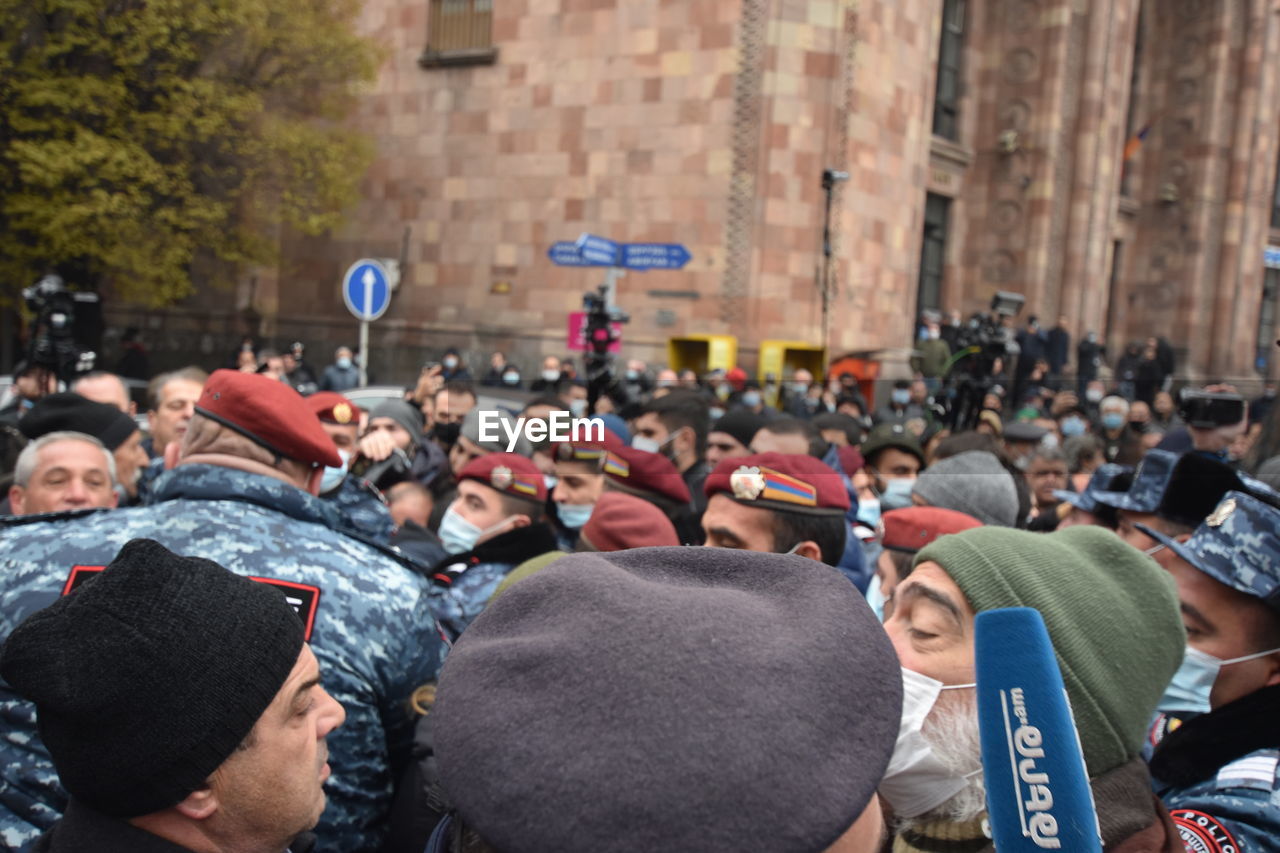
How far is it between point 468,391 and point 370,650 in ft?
16.5

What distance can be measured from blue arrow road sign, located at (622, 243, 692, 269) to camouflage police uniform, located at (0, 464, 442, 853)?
25.9 feet

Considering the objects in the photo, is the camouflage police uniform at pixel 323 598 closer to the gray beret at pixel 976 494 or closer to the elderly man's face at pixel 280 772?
the elderly man's face at pixel 280 772

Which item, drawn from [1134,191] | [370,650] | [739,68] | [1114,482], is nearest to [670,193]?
[739,68]

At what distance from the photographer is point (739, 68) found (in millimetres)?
15531

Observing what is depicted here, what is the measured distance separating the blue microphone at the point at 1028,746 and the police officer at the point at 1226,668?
1.16 metres

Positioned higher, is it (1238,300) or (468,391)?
(1238,300)

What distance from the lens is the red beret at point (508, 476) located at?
3.95m

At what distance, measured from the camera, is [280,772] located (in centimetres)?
180

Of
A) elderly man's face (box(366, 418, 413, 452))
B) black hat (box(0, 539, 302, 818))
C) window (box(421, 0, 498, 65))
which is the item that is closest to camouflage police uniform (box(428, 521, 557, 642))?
black hat (box(0, 539, 302, 818))

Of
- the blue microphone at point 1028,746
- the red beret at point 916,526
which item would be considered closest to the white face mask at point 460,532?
the red beret at point 916,526

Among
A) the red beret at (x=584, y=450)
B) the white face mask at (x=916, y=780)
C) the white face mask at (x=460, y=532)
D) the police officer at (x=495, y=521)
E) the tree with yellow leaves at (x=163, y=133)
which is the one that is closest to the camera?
the white face mask at (x=916, y=780)

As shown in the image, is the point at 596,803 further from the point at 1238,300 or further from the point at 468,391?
the point at 1238,300

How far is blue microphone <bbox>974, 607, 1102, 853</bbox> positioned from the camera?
1062 mm

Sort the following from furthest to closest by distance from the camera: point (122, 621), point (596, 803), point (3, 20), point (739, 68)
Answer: point (739, 68) → point (3, 20) → point (122, 621) → point (596, 803)
